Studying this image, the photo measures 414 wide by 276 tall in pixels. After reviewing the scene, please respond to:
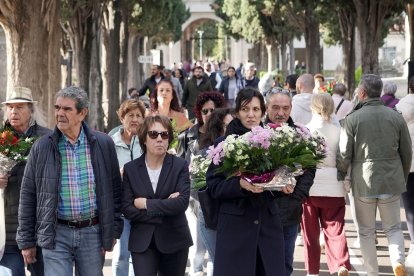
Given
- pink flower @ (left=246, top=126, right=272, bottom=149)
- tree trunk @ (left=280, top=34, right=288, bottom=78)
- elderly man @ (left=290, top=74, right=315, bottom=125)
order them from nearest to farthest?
pink flower @ (left=246, top=126, right=272, bottom=149) < elderly man @ (left=290, top=74, right=315, bottom=125) < tree trunk @ (left=280, top=34, right=288, bottom=78)

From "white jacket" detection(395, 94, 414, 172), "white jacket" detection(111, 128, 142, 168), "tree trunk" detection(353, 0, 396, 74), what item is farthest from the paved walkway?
"tree trunk" detection(353, 0, 396, 74)

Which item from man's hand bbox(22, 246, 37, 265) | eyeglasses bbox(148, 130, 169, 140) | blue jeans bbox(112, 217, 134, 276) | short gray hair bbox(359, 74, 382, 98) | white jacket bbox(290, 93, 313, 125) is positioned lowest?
blue jeans bbox(112, 217, 134, 276)

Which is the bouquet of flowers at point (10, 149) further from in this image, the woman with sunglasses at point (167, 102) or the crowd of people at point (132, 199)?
the woman with sunglasses at point (167, 102)

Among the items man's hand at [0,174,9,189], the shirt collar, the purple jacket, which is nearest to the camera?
the shirt collar

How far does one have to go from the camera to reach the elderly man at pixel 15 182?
679cm

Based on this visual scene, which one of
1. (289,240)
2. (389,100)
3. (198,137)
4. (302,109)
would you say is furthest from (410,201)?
(289,240)

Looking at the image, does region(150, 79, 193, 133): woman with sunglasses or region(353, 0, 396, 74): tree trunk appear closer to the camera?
region(150, 79, 193, 133): woman with sunglasses

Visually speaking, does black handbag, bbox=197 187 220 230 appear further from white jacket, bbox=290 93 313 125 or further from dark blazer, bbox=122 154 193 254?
white jacket, bbox=290 93 313 125

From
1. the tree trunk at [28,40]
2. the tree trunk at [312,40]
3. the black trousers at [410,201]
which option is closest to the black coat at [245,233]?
the black trousers at [410,201]

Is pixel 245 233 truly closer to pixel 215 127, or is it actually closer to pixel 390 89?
pixel 215 127

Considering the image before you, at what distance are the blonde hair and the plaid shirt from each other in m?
3.31

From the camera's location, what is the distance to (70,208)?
244 inches

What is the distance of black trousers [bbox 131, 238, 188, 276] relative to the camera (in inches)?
258

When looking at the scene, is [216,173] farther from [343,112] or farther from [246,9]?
→ [246,9]
